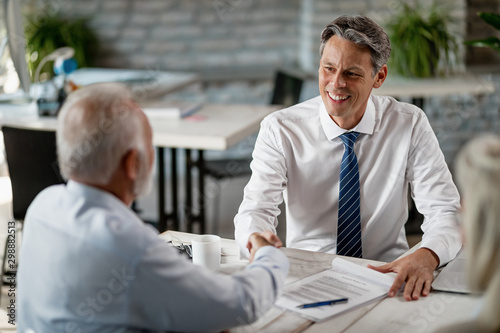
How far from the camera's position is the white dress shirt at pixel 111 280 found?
117 cm

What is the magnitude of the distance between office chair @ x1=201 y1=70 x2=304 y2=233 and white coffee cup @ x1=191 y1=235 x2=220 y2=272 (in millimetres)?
2160

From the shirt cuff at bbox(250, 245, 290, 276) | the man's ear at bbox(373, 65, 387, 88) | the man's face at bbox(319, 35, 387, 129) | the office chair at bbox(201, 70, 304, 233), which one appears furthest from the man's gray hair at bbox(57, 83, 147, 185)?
the office chair at bbox(201, 70, 304, 233)

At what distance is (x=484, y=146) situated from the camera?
102 cm

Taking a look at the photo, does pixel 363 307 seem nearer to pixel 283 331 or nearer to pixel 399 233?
pixel 283 331

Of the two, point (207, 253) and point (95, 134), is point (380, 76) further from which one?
point (95, 134)

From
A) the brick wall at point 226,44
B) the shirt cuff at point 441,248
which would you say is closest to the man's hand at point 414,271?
the shirt cuff at point 441,248

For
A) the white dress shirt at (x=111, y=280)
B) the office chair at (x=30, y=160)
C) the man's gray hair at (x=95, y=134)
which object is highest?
the man's gray hair at (x=95, y=134)

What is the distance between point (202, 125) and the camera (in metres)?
3.38

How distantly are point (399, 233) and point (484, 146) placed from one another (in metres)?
1.23

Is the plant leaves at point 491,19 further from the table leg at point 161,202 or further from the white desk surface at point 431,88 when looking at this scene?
the table leg at point 161,202

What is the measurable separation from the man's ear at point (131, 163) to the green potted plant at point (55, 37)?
4049 millimetres

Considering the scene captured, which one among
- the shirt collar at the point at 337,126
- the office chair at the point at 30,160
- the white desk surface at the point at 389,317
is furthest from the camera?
the office chair at the point at 30,160

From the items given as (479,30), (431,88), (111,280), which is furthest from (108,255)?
(479,30)

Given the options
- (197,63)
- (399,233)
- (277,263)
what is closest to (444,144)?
(197,63)
